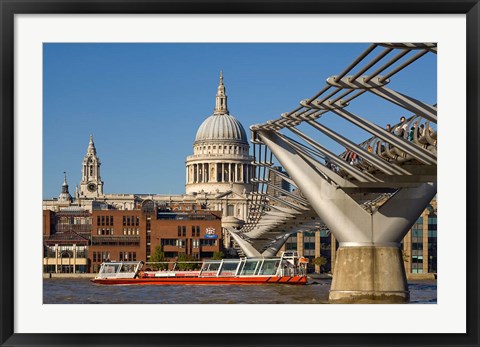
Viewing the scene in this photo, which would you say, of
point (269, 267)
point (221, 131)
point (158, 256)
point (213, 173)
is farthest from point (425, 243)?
point (221, 131)

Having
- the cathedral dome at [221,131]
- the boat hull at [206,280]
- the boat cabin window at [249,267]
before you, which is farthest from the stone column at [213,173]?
the boat cabin window at [249,267]

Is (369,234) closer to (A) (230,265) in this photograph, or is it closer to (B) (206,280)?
(B) (206,280)

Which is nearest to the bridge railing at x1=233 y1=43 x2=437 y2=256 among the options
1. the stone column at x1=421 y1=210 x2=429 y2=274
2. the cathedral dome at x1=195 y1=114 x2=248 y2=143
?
the stone column at x1=421 y1=210 x2=429 y2=274

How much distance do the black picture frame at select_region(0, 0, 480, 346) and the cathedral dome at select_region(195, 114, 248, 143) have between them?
575 feet

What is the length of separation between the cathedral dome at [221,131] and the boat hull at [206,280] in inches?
4411

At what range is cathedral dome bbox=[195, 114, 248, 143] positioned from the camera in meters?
193

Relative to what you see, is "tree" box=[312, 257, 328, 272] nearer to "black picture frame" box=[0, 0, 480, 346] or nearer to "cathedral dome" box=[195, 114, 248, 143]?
"cathedral dome" box=[195, 114, 248, 143]
